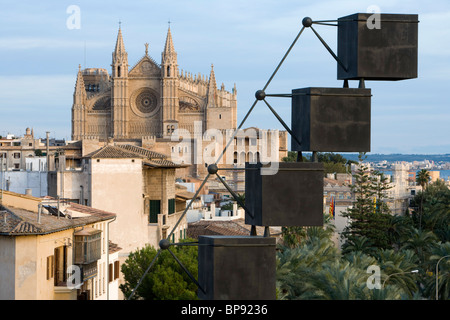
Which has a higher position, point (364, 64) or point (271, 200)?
point (364, 64)

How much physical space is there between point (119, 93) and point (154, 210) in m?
88.1

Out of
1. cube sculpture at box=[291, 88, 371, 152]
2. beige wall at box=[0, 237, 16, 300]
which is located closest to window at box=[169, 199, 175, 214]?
beige wall at box=[0, 237, 16, 300]

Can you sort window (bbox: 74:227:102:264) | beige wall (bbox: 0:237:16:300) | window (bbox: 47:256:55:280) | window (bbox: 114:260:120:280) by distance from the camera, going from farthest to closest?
window (bbox: 114:260:120:280) → window (bbox: 74:227:102:264) → window (bbox: 47:256:55:280) → beige wall (bbox: 0:237:16:300)

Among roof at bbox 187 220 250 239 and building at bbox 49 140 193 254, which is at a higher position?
building at bbox 49 140 193 254

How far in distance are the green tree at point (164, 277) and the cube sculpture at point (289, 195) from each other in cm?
1628

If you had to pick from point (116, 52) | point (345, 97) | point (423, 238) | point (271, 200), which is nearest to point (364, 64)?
point (345, 97)

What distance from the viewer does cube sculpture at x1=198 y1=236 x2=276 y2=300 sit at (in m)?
7.98

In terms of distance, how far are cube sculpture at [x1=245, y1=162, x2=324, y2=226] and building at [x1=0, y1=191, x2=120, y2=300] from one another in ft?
43.6

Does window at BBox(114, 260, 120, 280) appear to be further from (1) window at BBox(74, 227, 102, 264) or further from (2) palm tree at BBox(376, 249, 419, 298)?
(2) palm tree at BBox(376, 249, 419, 298)

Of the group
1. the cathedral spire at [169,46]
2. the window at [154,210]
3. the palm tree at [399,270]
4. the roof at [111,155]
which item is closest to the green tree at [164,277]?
the roof at [111,155]

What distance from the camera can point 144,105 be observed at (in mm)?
127875

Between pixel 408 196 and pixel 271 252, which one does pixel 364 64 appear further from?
pixel 408 196

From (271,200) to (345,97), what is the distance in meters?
1.09
